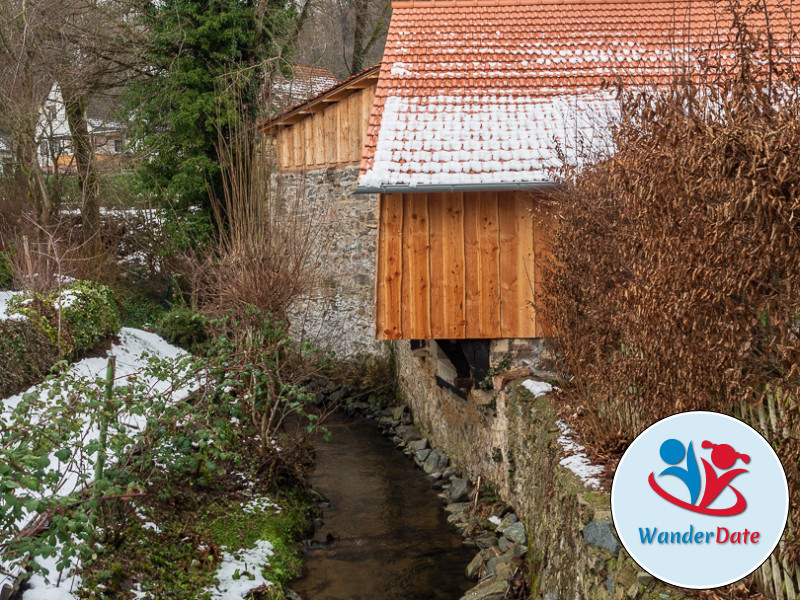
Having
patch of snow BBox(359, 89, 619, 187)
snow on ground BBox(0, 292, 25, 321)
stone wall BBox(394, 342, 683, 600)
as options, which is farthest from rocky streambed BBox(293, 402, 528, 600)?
snow on ground BBox(0, 292, 25, 321)

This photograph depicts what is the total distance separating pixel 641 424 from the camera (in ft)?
16.8

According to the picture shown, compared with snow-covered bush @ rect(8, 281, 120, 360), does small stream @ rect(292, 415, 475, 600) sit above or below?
below

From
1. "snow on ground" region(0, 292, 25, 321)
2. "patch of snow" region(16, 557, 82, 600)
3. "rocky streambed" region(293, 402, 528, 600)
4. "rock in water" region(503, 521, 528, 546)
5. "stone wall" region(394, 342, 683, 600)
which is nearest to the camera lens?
"stone wall" region(394, 342, 683, 600)

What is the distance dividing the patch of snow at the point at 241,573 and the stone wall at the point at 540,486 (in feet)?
8.13

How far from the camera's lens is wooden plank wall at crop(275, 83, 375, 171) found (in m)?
13.2

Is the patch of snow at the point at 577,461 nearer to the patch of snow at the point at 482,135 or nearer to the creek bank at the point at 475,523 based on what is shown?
the creek bank at the point at 475,523

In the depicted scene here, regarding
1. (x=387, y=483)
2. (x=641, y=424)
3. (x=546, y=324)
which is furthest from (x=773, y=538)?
(x=387, y=483)

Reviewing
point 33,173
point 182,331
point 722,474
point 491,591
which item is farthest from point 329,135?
point 722,474

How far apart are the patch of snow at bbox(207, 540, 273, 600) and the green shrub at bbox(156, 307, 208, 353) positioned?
6.49m

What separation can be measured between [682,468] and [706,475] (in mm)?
116

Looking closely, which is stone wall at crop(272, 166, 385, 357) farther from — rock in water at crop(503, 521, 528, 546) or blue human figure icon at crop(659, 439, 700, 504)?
blue human figure icon at crop(659, 439, 700, 504)

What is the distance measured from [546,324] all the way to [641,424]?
2856 mm

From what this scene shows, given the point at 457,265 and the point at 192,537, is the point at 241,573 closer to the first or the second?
the point at 192,537

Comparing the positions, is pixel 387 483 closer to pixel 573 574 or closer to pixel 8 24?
pixel 573 574
